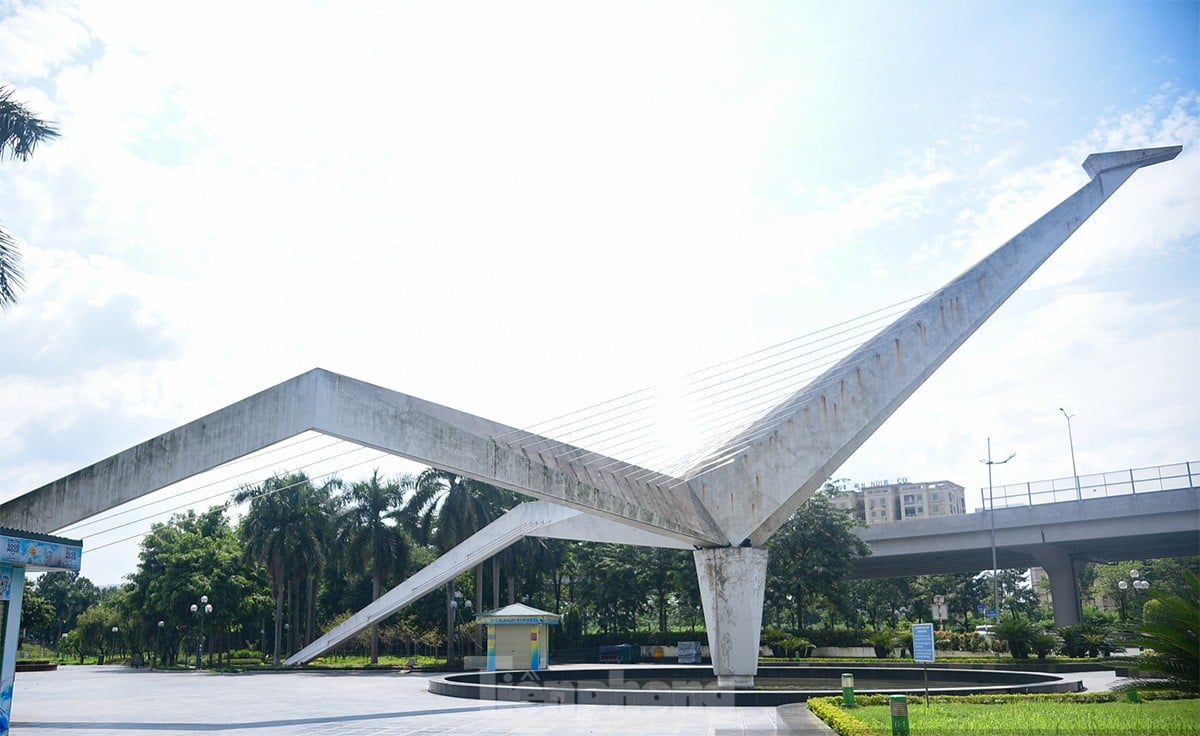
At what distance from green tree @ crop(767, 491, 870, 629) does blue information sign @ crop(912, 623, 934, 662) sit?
26.4m

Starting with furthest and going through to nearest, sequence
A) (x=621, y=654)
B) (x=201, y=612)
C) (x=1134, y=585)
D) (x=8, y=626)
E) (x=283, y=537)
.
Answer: (x=201, y=612)
(x=283, y=537)
(x=621, y=654)
(x=1134, y=585)
(x=8, y=626)

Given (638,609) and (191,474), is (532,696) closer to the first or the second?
(191,474)

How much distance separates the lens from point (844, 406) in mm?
22547

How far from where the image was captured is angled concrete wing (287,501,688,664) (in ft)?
95.7

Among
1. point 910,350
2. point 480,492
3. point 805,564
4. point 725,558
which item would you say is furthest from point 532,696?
point 480,492

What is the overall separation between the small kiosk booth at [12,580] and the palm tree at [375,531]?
111 ft

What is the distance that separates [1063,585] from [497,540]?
31.6 m

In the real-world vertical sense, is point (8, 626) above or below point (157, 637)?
above

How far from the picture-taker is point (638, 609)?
5697 centimetres

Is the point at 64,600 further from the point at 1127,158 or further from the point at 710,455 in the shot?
the point at 1127,158

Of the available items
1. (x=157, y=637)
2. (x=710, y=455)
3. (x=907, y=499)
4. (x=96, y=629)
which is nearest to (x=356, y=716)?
(x=710, y=455)

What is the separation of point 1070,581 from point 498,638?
33190mm

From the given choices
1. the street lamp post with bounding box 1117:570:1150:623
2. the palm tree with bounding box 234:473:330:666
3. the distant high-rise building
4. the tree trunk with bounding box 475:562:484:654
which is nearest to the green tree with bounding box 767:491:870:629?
the street lamp post with bounding box 1117:570:1150:623

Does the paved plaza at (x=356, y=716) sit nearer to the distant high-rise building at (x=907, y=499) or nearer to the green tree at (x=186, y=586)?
the green tree at (x=186, y=586)
